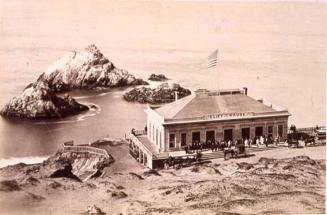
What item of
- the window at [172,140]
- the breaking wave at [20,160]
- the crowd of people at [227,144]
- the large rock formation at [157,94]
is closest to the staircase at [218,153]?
the crowd of people at [227,144]

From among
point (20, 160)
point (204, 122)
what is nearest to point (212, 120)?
point (204, 122)

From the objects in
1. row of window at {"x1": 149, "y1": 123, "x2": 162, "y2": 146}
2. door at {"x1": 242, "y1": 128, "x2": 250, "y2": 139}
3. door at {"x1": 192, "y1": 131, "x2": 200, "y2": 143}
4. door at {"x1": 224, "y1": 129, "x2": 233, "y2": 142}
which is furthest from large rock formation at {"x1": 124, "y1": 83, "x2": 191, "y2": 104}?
door at {"x1": 242, "y1": 128, "x2": 250, "y2": 139}

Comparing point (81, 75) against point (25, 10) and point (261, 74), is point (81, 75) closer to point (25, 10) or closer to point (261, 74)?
point (25, 10)

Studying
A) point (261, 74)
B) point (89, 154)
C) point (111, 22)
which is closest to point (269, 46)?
point (261, 74)

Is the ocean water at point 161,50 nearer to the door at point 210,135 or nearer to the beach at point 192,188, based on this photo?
the beach at point 192,188

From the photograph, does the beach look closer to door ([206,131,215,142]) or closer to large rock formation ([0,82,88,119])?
door ([206,131,215,142])
